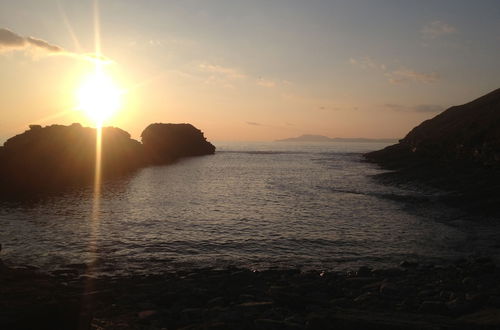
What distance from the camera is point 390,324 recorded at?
10906mm

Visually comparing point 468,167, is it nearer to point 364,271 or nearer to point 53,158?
point 364,271


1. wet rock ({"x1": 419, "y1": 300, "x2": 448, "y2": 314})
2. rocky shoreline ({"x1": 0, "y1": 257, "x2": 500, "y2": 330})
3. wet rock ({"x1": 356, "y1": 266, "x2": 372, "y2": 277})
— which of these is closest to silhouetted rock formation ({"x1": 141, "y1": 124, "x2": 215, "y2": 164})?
rocky shoreline ({"x1": 0, "y1": 257, "x2": 500, "y2": 330})

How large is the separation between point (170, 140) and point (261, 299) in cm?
17102

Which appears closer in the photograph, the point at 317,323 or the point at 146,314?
the point at 317,323

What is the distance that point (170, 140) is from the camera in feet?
595

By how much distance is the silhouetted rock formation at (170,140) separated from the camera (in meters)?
177

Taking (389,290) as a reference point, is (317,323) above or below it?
above

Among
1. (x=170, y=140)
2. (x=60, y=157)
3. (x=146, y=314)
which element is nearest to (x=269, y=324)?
(x=146, y=314)

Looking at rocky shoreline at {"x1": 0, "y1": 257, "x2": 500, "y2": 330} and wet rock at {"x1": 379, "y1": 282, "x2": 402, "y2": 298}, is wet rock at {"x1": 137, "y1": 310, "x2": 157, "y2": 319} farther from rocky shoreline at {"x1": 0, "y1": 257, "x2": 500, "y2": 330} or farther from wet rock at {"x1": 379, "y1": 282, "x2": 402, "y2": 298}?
wet rock at {"x1": 379, "y1": 282, "x2": 402, "y2": 298}

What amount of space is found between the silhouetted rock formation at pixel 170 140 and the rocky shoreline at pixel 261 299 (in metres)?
153

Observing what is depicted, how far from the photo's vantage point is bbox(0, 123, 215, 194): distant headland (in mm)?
71450

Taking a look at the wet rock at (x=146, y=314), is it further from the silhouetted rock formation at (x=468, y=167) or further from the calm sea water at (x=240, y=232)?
the silhouetted rock formation at (x=468, y=167)

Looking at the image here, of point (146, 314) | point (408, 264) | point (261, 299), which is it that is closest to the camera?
point (146, 314)

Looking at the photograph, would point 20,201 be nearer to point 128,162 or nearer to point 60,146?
point 60,146
